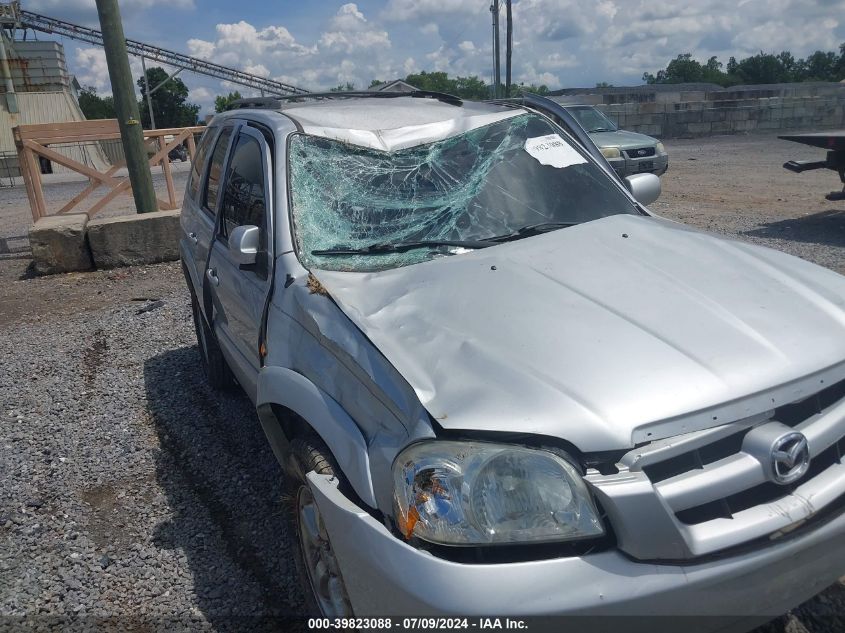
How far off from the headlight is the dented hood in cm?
8

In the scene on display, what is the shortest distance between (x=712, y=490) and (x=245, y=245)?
196cm

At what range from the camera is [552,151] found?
3645mm

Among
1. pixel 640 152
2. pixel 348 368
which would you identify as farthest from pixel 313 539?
pixel 640 152

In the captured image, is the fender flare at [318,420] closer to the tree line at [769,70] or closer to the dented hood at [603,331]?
the dented hood at [603,331]

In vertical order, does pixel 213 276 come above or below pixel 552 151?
below

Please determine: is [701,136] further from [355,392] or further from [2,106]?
[2,106]

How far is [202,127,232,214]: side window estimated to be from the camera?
4.12 m

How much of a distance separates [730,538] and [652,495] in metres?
0.25

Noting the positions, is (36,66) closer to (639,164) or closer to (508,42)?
(508,42)

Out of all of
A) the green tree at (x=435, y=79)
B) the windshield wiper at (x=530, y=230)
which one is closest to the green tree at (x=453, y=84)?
the green tree at (x=435, y=79)

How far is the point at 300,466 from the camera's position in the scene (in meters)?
2.43

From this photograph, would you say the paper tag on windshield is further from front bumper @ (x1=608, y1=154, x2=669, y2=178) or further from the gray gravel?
front bumper @ (x1=608, y1=154, x2=669, y2=178)

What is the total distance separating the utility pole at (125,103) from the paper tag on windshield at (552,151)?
7.29 m

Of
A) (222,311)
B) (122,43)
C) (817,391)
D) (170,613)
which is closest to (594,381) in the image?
(817,391)
